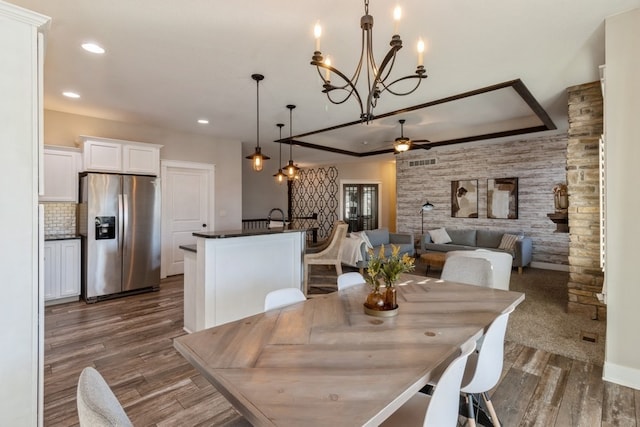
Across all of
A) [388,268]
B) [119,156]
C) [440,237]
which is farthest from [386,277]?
[440,237]

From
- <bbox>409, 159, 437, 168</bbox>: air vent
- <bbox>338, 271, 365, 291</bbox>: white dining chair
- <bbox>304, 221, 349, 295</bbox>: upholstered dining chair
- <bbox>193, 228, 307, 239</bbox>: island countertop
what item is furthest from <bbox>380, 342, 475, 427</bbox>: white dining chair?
<bbox>409, 159, 437, 168</bbox>: air vent

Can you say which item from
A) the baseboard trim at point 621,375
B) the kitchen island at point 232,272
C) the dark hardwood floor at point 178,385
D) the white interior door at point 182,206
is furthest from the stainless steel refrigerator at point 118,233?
the baseboard trim at point 621,375

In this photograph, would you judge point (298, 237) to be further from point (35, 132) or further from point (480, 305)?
point (35, 132)

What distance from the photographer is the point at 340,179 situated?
10.2 m

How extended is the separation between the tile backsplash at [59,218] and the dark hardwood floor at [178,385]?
1624 millimetres

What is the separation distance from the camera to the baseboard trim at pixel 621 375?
7.53ft

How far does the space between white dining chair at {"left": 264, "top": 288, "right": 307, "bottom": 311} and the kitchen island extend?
130 centimetres

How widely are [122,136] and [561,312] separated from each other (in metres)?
6.85

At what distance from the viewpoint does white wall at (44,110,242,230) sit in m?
4.59

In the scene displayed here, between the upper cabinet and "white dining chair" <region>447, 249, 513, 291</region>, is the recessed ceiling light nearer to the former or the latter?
the upper cabinet

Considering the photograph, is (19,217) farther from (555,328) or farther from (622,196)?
(555,328)

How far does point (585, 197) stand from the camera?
3551mm

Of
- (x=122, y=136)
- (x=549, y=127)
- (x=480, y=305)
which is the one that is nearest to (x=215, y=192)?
(x=122, y=136)

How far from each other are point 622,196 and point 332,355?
2609mm
